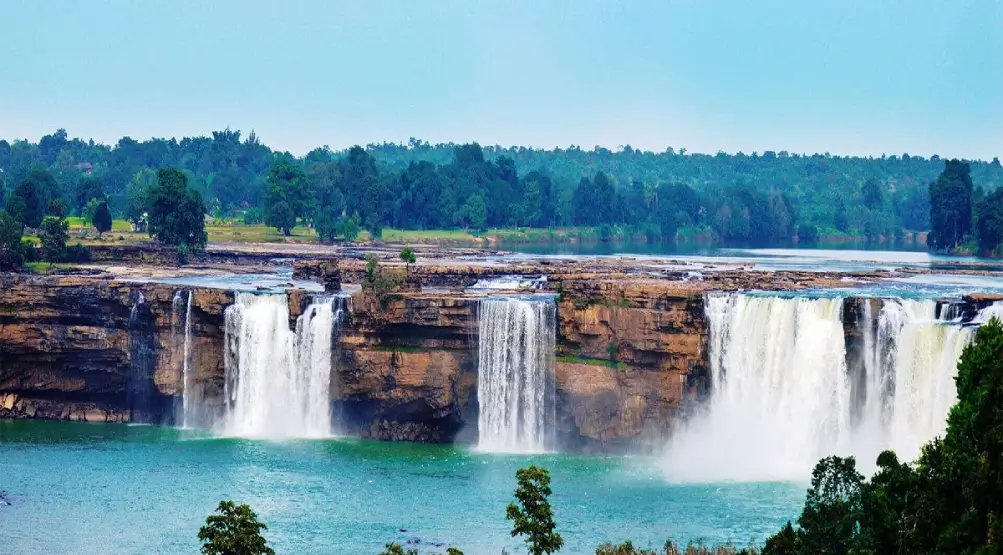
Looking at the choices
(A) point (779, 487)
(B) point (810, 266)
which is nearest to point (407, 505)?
(A) point (779, 487)

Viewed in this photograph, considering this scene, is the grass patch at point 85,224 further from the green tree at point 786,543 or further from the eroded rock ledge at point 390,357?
the green tree at point 786,543

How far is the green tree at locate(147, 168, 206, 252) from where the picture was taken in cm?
9869

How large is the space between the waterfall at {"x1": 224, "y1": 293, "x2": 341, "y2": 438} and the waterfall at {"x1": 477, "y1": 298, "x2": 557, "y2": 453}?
24.4 ft

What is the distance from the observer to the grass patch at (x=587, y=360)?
56.1m

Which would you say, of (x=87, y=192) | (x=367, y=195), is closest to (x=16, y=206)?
(x=87, y=192)

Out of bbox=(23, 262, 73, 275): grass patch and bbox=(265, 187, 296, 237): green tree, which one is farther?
bbox=(265, 187, 296, 237): green tree

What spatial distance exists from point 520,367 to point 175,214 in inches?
1892

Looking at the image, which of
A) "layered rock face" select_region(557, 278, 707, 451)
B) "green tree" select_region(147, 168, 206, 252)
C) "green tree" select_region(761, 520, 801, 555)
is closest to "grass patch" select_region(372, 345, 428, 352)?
"layered rock face" select_region(557, 278, 707, 451)

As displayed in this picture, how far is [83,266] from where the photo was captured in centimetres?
8381

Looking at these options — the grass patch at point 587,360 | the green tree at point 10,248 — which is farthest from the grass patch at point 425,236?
the grass patch at point 587,360

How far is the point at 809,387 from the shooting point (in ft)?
177

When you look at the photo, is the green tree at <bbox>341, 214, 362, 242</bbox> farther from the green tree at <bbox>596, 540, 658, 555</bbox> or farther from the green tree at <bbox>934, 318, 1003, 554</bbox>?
the green tree at <bbox>934, 318, 1003, 554</bbox>

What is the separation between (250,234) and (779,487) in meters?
89.9

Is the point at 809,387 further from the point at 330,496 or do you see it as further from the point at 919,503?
the point at 919,503
